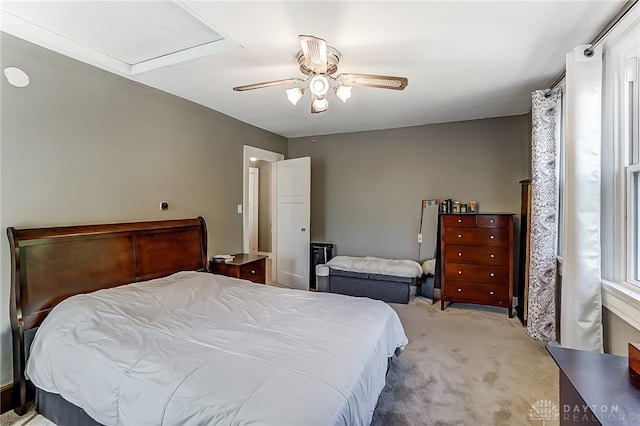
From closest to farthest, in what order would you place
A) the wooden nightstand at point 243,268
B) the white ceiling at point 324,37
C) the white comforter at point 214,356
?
the white comforter at point 214,356, the white ceiling at point 324,37, the wooden nightstand at point 243,268

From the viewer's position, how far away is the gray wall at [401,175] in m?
4.08

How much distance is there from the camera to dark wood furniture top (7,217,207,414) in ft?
6.44

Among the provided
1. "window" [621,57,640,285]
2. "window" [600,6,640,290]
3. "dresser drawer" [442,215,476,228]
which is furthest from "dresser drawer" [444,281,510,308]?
"window" [621,57,640,285]

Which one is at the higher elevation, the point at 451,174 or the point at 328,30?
the point at 328,30

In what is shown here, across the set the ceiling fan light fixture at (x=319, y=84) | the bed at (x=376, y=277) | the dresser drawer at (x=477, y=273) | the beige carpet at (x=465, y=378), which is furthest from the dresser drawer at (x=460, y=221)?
the ceiling fan light fixture at (x=319, y=84)

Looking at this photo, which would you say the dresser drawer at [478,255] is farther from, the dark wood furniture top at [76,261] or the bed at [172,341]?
the dark wood furniture top at [76,261]

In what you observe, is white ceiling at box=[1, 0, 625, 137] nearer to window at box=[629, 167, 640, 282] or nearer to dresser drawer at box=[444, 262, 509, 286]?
window at box=[629, 167, 640, 282]

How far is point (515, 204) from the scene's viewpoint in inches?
159

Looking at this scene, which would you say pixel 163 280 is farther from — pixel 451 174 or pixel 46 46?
pixel 451 174

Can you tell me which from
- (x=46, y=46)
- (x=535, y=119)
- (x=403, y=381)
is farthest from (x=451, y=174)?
(x=46, y=46)

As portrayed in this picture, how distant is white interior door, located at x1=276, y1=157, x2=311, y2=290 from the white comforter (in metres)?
2.34

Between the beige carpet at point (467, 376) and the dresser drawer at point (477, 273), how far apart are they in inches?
19.0

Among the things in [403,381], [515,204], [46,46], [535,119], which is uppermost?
[46,46]

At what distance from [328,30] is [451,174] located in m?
3.04
